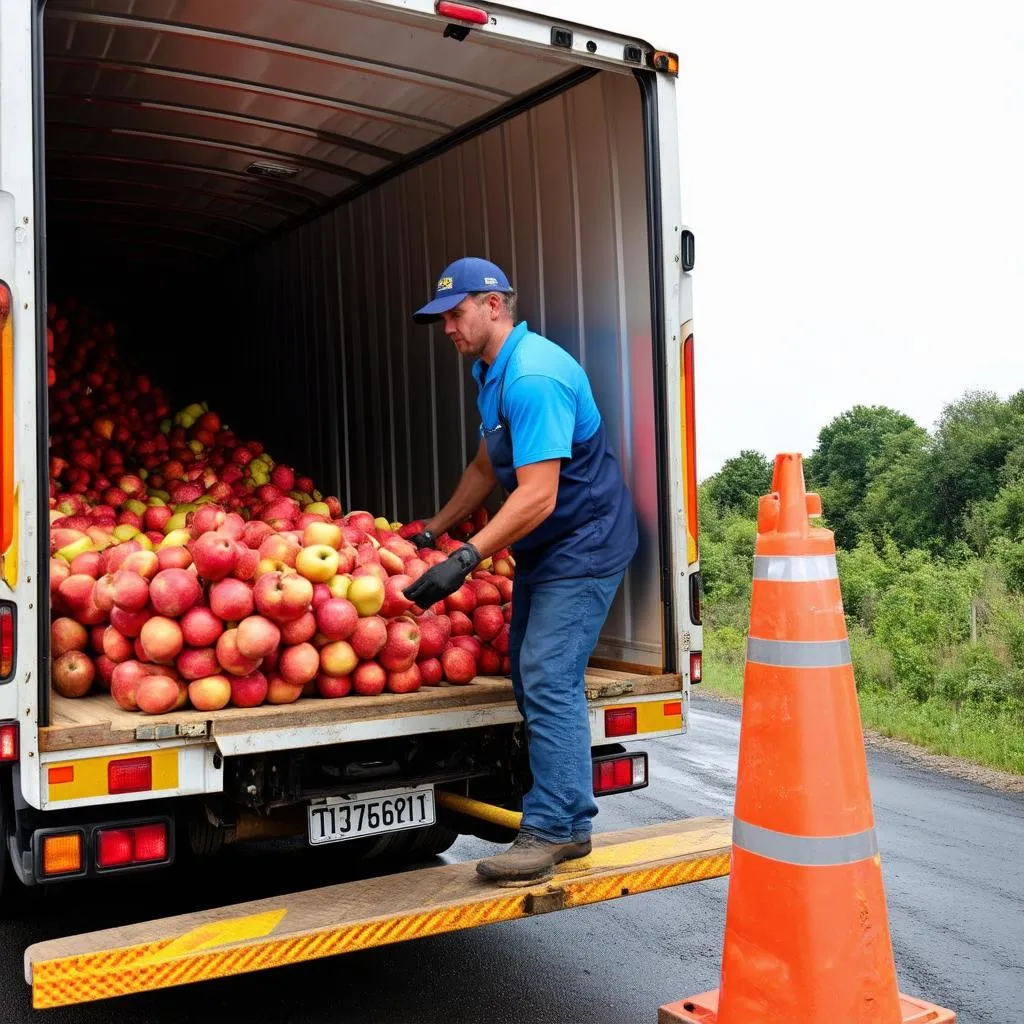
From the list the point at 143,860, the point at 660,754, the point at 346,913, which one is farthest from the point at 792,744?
the point at 660,754

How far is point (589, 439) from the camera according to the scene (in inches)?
178

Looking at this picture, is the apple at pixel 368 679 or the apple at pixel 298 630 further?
the apple at pixel 368 679

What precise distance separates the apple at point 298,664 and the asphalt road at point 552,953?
125 cm

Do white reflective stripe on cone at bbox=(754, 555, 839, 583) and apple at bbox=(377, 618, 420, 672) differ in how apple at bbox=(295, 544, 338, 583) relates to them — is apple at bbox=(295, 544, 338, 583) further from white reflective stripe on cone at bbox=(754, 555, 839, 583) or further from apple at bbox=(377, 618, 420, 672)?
white reflective stripe on cone at bbox=(754, 555, 839, 583)

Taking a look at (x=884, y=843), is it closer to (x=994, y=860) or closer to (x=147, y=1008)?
(x=994, y=860)

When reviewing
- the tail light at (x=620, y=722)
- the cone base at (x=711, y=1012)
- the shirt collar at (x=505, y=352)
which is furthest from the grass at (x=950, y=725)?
the shirt collar at (x=505, y=352)

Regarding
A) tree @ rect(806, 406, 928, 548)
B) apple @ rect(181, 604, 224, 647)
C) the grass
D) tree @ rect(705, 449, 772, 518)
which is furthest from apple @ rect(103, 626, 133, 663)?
tree @ rect(705, 449, 772, 518)

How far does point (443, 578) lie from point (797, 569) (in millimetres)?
1259

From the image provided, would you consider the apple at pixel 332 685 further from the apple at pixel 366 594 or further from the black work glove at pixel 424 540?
the black work glove at pixel 424 540

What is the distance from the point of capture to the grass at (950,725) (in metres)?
9.32

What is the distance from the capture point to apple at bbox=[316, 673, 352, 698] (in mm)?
4324

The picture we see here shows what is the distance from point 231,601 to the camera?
4.10m

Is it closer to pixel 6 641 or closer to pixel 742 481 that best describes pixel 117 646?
pixel 6 641

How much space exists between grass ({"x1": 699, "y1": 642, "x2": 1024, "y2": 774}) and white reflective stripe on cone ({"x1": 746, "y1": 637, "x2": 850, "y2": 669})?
20.5 feet
